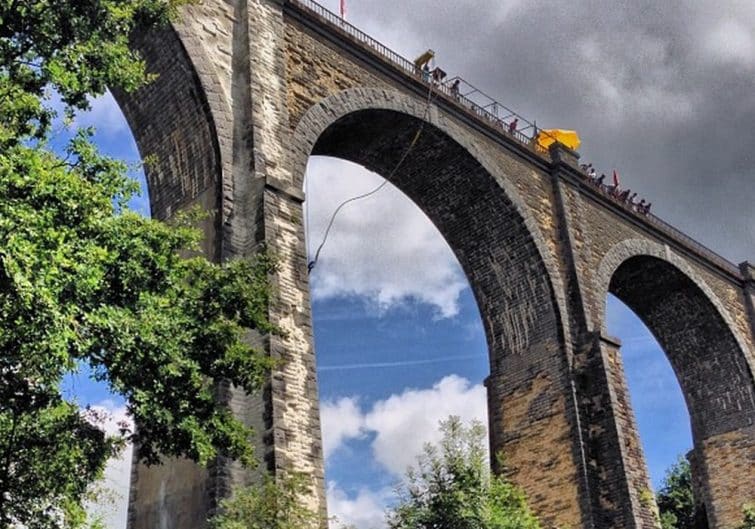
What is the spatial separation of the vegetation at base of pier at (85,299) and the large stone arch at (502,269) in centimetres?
924

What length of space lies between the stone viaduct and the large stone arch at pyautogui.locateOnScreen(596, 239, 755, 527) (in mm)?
59

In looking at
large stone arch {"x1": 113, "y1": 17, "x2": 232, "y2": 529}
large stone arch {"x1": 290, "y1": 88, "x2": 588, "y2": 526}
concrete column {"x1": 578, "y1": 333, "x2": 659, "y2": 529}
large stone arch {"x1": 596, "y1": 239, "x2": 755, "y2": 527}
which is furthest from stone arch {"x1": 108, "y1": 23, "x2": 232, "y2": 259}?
large stone arch {"x1": 596, "y1": 239, "x2": 755, "y2": 527}

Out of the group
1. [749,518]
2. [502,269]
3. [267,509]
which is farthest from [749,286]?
[267,509]

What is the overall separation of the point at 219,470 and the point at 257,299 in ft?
9.99

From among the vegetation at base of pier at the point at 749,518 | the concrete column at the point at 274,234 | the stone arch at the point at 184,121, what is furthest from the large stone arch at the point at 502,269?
the vegetation at base of pier at the point at 749,518

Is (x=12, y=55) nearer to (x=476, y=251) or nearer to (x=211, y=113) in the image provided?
(x=211, y=113)

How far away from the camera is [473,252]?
907 inches

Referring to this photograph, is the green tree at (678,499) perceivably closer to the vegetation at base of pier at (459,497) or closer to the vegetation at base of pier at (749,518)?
the vegetation at base of pier at (749,518)

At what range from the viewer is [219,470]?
41.0 ft

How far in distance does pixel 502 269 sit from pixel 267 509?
13019mm

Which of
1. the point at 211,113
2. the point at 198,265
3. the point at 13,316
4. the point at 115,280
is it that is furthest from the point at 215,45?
the point at 13,316

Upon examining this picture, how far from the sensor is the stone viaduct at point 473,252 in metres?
14.3

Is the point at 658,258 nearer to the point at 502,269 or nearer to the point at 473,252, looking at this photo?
the point at 502,269

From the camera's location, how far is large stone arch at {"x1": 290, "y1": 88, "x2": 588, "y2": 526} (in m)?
20.1
